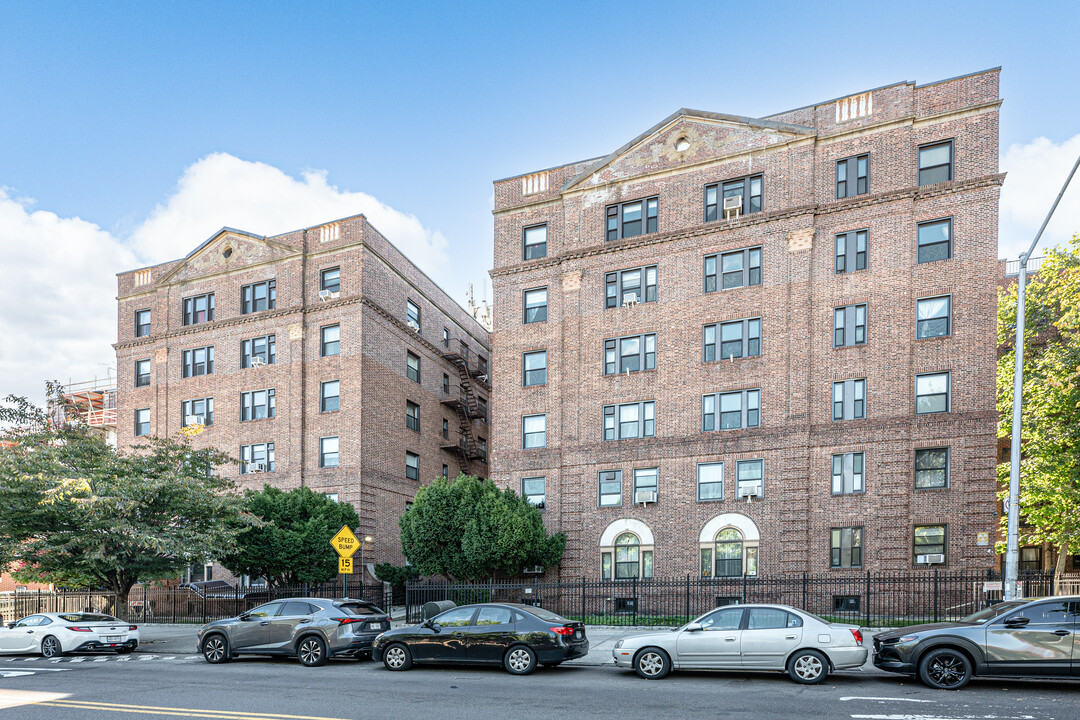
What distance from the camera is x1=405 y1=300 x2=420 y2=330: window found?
132 feet

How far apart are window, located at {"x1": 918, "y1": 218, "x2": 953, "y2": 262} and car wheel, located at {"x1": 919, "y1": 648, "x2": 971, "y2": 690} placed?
1684cm

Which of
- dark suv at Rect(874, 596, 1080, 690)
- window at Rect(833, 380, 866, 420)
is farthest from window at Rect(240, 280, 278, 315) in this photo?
dark suv at Rect(874, 596, 1080, 690)

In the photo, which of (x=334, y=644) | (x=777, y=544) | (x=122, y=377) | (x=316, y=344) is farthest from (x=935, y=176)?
(x=122, y=377)

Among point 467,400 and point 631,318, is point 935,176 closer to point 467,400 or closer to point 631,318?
point 631,318

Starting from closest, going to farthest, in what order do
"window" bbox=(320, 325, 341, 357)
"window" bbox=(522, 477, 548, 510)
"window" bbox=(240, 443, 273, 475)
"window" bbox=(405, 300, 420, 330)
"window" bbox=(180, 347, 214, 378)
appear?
"window" bbox=(522, 477, 548, 510) → "window" bbox=(320, 325, 341, 357) → "window" bbox=(240, 443, 273, 475) → "window" bbox=(180, 347, 214, 378) → "window" bbox=(405, 300, 420, 330)

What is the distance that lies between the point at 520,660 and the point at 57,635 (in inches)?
519

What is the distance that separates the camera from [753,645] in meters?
14.4

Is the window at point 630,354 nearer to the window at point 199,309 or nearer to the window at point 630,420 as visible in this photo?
the window at point 630,420

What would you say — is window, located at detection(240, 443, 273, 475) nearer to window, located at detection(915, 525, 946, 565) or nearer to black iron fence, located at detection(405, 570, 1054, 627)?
black iron fence, located at detection(405, 570, 1054, 627)

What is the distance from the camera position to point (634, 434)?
30.2m

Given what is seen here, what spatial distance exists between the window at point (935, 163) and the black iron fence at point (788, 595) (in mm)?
12643

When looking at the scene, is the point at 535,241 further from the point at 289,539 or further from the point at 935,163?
the point at 289,539

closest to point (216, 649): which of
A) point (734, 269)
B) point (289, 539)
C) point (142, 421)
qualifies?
point (289, 539)

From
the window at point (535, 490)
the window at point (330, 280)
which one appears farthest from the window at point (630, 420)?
the window at point (330, 280)
